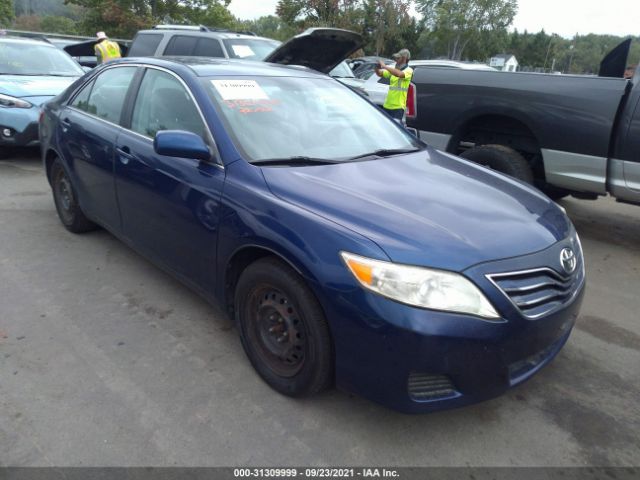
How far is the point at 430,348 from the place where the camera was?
6.60 ft

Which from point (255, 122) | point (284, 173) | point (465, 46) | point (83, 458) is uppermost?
point (465, 46)

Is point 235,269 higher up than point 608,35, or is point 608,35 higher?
point 608,35

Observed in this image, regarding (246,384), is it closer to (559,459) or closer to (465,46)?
(559,459)

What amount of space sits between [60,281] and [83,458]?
1910mm

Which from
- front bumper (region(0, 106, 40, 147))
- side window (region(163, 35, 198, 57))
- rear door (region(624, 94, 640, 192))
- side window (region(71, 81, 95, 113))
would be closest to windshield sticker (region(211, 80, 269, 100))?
side window (region(71, 81, 95, 113))

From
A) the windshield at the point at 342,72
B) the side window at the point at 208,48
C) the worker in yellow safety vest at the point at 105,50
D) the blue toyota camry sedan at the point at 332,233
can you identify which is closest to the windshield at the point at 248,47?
the side window at the point at 208,48

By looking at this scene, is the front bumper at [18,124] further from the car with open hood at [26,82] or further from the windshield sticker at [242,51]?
the windshield sticker at [242,51]

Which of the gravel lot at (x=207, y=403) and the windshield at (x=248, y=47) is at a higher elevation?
the windshield at (x=248, y=47)

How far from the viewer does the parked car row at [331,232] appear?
207 centimetres

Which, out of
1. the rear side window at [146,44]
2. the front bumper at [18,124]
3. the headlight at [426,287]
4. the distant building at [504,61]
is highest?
the distant building at [504,61]

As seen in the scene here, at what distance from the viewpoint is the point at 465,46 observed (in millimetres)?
64375

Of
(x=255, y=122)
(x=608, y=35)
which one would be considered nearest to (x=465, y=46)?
(x=608, y=35)

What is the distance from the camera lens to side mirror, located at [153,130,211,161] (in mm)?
2693

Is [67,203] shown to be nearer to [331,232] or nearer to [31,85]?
[331,232]
